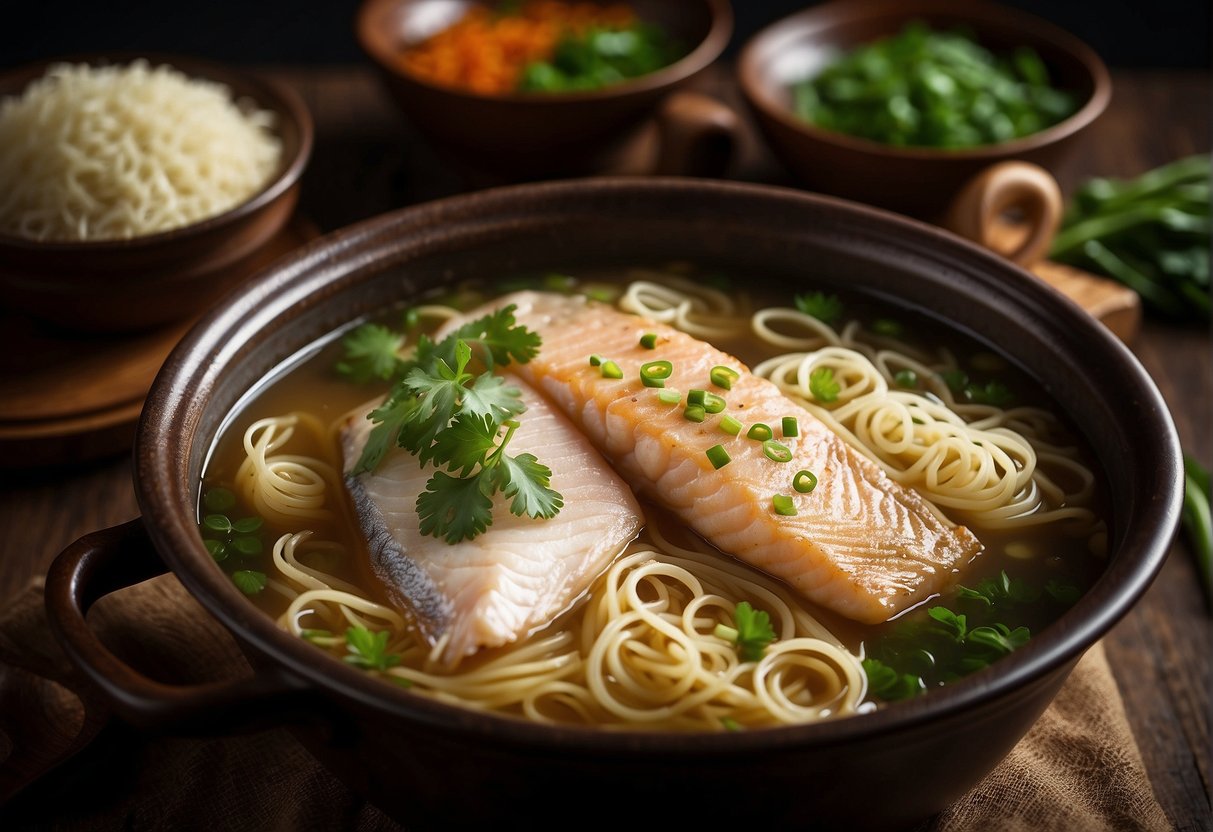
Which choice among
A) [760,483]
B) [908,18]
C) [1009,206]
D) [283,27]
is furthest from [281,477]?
[283,27]

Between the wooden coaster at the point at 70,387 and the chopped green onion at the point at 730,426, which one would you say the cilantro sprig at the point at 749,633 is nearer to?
the chopped green onion at the point at 730,426

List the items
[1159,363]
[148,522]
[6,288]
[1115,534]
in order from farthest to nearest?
[1159,363]
[6,288]
[1115,534]
[148,522]

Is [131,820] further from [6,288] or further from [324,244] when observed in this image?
[6,288]

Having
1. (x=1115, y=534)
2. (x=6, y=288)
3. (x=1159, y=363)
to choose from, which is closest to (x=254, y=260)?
(x=6, y=288)

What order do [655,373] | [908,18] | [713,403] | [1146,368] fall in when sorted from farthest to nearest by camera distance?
1. [908,18]
2. [1146,368]
3. [655,373]
4. [713,403]

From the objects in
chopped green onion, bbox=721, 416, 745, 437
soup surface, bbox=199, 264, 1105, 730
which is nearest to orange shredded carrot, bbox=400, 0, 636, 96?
soup surface, bbox=199, 264, 1105, 730

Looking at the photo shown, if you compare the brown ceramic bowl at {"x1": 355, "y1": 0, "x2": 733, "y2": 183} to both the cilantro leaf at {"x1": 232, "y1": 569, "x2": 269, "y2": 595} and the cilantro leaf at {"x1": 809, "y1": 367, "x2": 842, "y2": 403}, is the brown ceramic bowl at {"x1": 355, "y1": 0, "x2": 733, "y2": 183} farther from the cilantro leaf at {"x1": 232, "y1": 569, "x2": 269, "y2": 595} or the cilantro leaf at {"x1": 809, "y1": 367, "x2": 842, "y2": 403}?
the cilantro leaf at {"x1": 232, "y1": 569, "x2": 269, "y2": 595}

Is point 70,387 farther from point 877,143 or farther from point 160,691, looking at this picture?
point 877,143

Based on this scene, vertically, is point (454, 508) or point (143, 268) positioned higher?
point (454, 508)
